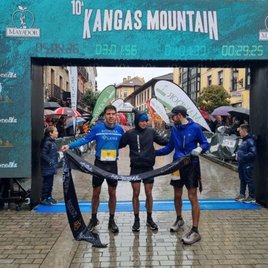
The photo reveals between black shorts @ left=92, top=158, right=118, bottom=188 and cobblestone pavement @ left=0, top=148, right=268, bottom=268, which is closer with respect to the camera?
cobblestone pavement @ left=0, top=148, right=268, bottom=268

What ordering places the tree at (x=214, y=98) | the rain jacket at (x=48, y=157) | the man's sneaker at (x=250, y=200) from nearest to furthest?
the rain jacket at (x=48, y=157) → the man's sneaker at (x=250, y=200) → the tree at (x=214, y=98)

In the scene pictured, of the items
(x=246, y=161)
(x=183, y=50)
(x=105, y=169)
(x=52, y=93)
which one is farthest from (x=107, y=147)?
(x=52, y=93)

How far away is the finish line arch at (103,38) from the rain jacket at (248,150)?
1.55 m

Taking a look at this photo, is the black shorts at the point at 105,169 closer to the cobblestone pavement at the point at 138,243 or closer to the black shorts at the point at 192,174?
the cobblestone pavement at the point at 138,243

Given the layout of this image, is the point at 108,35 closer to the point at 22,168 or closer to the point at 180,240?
the point at 22,168

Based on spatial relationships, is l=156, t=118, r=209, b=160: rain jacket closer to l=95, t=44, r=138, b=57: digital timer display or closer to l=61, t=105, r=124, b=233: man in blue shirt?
l=61, t=105, r=124, b=233: man in blue shirt

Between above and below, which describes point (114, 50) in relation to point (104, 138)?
above

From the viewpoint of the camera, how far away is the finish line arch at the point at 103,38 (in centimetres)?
659

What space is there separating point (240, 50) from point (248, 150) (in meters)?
1.96

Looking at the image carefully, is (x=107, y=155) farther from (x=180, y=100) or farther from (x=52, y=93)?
(x=52, y=93)

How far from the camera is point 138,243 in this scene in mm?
5113

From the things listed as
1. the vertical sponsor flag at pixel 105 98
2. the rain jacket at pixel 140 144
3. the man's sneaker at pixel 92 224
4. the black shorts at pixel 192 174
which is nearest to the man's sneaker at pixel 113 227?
the man's sneaker at pixel 92 224

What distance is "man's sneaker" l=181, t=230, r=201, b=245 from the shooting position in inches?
199

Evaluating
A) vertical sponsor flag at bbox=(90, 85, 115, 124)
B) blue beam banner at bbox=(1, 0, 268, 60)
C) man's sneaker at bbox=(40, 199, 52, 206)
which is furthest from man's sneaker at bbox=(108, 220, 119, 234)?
vertical sponsor flag at bbox=(90, 85, 115, 124)
